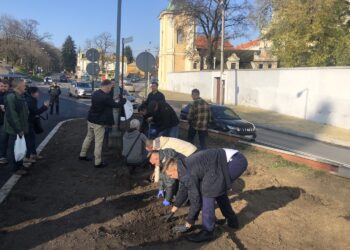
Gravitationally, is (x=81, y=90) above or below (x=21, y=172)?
above

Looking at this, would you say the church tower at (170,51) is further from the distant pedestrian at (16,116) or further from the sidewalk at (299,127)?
the distant pedestrian at (16,116)

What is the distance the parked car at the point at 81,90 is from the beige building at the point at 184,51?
19373mm

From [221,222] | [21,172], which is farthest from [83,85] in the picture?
[221,222]

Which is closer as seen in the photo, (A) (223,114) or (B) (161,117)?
(B) (161,117)

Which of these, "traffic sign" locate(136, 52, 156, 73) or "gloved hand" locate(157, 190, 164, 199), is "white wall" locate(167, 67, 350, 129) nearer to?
"traffic sign" locate(136, 52, 156, 73)

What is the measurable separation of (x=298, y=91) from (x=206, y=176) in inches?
964

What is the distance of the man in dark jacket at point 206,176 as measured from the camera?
4969 millimetres

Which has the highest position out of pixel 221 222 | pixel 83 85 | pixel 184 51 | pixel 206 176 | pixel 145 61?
pixel 184 51

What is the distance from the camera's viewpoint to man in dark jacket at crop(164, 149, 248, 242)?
4969 mm

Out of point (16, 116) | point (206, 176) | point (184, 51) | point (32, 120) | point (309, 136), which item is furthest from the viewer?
point (184, 51)

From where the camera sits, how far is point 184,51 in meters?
72.9

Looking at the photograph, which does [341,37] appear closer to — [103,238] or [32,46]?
[103,238]

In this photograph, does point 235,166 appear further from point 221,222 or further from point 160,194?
point 160,194

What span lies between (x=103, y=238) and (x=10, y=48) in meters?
97.0
